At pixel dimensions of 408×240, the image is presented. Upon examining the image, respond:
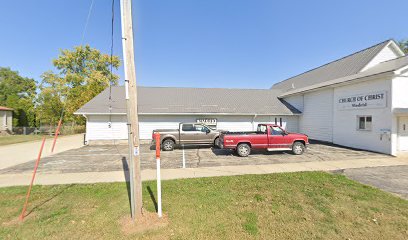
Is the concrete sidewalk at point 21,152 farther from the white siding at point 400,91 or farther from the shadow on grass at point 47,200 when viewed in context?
the white siding at point 400,91

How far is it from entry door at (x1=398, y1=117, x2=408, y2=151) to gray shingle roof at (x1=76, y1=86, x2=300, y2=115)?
828 centimetres

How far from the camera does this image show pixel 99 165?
931cm

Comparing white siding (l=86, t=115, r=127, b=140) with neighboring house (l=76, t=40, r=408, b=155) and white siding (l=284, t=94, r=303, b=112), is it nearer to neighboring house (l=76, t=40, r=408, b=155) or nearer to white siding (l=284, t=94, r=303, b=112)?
neighboring house (l=76, t=40, r=408, b=155)

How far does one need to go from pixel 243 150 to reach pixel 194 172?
13.7 ft

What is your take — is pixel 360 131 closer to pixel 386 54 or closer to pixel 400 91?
pixel 400 91

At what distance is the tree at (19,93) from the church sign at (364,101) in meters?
46.2

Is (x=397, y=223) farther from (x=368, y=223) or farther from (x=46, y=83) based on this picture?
(x=46, y=83)

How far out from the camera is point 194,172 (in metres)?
7.93

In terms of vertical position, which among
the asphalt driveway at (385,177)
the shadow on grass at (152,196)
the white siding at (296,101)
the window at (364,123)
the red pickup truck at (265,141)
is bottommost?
the shadow on grass at (152,196)

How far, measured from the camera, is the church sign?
Answer: 11469mm

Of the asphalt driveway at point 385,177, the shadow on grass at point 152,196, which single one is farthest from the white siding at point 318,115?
the shadow on grass at point 152,196

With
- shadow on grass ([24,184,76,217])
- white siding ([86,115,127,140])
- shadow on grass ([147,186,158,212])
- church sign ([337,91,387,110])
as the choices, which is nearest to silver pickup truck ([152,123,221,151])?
white siding ([86,115,127,140])

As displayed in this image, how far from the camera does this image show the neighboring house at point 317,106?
1117 cm

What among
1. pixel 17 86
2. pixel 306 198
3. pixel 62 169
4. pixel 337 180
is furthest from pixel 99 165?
pixel 17 86
